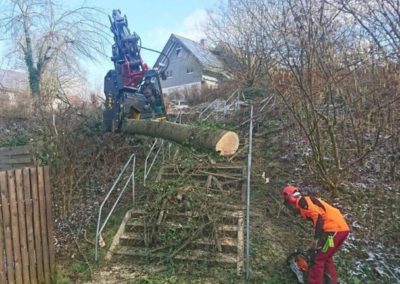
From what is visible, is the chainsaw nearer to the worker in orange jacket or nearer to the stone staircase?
the worker in orange jacket

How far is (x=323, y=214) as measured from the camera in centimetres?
448

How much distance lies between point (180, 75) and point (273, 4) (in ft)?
94.9

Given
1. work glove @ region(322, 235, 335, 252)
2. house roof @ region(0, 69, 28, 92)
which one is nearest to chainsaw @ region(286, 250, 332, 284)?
work glove @ region(322, 235, 335, 252)

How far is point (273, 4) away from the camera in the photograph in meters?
8.05

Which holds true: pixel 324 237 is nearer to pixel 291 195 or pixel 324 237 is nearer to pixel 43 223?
pixel 291 195

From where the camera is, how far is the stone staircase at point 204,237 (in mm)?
5246

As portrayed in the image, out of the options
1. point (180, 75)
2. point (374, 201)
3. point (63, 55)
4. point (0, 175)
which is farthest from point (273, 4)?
point (180, 75)

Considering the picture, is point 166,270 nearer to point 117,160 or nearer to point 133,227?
point 133,227

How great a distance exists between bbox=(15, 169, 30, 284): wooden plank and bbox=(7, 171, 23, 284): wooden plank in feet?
0.13

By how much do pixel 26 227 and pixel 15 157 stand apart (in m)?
5.91

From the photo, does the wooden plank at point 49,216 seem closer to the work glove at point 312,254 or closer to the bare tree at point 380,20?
the work glove at point 312,254

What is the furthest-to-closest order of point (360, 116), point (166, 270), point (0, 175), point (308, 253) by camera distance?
point (360, 116)
point (166, 270)
point (308, 253)
point (0, 175)

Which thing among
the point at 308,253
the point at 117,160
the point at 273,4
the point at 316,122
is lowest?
the point at 308,253

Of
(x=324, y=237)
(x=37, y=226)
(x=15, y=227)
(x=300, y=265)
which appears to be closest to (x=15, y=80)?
(x=37, y=226)
